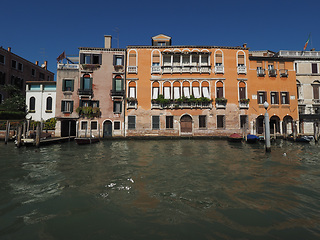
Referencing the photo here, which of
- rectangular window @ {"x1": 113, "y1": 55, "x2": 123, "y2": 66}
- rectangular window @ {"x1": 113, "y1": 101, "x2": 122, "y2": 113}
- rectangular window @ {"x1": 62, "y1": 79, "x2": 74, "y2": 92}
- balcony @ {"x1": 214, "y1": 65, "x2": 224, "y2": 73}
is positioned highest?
rectangular window @ {"x1": 113, "y1": 55, "x2": 123, "y2": 66}

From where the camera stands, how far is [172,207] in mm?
3598

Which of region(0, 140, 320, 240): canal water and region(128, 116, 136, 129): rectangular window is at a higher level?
region(128, 116, 136, 129): rectangular window

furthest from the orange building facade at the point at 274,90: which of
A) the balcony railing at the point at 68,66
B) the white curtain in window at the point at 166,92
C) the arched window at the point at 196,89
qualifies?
the balcony railing at the point at 68,66

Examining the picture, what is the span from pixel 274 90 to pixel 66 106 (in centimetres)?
2478

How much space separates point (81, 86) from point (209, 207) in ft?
66.5

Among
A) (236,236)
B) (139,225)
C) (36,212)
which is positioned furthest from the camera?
(36,212)

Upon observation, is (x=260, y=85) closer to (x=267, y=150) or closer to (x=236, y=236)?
(x=267, y=150)

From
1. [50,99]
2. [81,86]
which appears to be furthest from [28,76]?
[81,86]

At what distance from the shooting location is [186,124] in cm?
2034

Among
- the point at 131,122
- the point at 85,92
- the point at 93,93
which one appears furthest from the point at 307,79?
the point at 85,92

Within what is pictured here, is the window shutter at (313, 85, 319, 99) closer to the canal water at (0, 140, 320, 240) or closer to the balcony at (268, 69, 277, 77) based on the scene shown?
the balcony at (268, 69, 277, 77)

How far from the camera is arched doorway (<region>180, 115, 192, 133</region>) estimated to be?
2025cm

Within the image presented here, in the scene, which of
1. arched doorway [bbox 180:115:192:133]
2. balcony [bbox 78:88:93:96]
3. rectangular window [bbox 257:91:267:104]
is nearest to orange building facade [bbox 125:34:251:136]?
arched doorway [bbox 180:115:192:133]

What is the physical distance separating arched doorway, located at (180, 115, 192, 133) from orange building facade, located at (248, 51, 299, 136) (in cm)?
715
